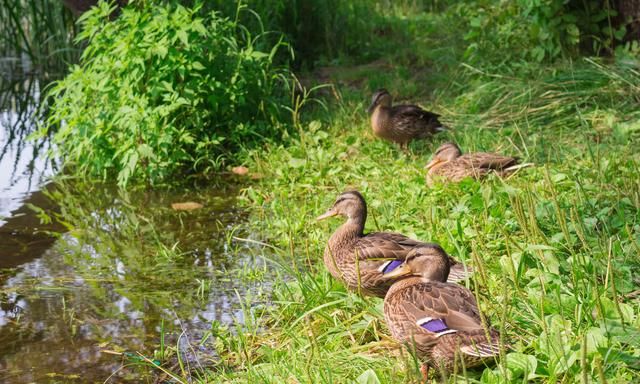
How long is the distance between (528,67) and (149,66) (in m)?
3.56

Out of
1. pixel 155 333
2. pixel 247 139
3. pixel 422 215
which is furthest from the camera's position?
pixel 247 139

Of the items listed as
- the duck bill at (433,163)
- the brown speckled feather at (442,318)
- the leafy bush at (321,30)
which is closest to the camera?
the brown speckled feather at (442,318)

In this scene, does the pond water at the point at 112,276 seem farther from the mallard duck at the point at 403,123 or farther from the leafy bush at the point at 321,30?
the leafy bush at the point at 321,30

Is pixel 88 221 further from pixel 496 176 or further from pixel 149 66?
pixel 496 176

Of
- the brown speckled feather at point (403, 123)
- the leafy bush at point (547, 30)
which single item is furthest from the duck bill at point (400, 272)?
the leafy bush at point (547, 30)

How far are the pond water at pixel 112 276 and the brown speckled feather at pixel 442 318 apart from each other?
106 cm

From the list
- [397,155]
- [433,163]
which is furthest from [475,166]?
[397,155]

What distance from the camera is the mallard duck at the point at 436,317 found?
3.20m

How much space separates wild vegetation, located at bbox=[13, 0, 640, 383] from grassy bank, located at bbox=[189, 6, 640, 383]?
0.05ft

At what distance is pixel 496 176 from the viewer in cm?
550

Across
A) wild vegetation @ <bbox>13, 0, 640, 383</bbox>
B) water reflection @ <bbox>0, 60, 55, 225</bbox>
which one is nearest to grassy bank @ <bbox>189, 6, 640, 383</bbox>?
wild vegetation @ <bbox>13, 0, 640, 383</bbox>

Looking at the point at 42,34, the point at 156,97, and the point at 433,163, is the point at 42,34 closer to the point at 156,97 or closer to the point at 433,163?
the point at 156,97

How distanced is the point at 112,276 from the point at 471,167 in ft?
7.91

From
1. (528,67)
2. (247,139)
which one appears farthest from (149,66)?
(528,67)
